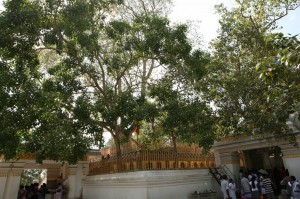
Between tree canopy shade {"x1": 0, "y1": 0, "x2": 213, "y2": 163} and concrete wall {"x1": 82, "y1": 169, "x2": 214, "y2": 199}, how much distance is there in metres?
2.11

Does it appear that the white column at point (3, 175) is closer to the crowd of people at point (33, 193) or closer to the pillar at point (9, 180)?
the pillar at point (9, 180)

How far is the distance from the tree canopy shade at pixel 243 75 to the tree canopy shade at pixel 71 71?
100 cm

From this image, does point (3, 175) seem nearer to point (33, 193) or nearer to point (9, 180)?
point (9, 180)

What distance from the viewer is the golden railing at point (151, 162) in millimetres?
11727

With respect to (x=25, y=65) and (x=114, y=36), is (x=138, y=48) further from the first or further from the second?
(x=25, y=65)

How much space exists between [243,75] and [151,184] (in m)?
6.50

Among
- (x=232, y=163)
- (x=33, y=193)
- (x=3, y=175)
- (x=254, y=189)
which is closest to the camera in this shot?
(x=254, y=189)

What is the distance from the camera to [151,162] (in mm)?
11797

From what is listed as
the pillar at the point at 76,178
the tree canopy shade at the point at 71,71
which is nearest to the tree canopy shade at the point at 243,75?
the tree canopy shade at the point at 71,71

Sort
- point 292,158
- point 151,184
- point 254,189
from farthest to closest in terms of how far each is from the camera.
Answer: point 292,158 → point 254,189 → point 151,184

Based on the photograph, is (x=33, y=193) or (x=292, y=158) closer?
(x=292, y=158)

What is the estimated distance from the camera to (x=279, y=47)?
5340 millimetres

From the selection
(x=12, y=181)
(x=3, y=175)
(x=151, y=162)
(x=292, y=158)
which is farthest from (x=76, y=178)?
(x=292, y=158)

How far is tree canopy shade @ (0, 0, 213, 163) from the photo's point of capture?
1143 cm
